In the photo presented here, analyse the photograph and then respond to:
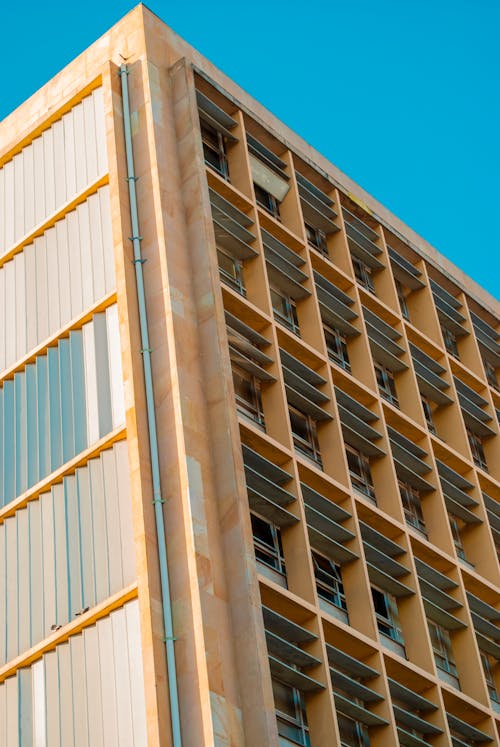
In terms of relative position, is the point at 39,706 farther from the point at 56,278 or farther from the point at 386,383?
the point at 386,383

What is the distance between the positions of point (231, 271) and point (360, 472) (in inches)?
237

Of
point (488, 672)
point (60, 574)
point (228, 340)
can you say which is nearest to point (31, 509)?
point (60, 574)

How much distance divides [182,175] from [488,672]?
588 inches

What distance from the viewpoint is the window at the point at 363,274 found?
45250 millimetres

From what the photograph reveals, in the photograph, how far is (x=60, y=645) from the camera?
102 ft

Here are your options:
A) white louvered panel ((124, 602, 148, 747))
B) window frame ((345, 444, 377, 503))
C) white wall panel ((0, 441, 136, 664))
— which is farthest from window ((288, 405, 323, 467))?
white louvered panel ((124, 602, 148, 747))

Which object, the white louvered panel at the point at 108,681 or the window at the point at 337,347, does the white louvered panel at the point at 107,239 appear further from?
the white louvered panel at the point at 108,681

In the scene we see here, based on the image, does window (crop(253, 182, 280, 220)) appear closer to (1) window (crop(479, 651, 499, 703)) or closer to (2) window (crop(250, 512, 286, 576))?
(2) window (crop(250, 512, 286, 576))

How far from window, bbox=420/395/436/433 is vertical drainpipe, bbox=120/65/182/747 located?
476 inches

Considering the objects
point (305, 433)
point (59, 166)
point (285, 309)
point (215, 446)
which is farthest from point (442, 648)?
point (59, 166)

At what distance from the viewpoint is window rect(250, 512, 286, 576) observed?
33.9m

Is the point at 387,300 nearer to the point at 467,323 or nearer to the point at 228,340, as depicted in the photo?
the point at 467,323

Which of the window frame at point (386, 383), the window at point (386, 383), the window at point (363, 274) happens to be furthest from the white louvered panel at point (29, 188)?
the window at point (386, 383)

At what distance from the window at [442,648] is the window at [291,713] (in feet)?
23.2
